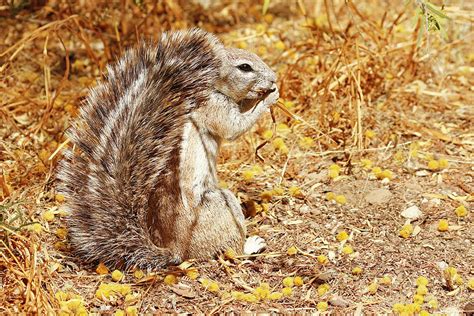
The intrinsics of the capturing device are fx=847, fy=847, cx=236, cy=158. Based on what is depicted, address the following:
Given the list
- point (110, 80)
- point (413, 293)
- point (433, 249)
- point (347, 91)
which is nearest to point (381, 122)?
point (347, 91)

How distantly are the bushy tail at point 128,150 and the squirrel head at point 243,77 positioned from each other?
0.73ft

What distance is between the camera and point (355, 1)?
745cm

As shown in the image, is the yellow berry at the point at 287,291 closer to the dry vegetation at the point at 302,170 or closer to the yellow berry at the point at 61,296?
the dry vegetation at the point at 302,170

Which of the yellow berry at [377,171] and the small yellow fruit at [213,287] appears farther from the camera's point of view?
the yellow berry at [377,171]

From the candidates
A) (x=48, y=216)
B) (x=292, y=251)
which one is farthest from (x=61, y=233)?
(x=292, y=251)

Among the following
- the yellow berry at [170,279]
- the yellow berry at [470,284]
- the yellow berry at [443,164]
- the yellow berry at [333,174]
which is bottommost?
the yellow berry at [470,284]

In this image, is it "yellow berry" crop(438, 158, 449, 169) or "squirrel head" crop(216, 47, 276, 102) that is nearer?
"squirrel head" crop(216, 47, 276, 102)

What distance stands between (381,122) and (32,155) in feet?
7.33

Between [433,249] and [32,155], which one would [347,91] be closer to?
[433,249]

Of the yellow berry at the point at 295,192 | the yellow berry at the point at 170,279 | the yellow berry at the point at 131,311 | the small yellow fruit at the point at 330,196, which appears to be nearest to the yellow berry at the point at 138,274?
the yellow berry at the point at 170,279

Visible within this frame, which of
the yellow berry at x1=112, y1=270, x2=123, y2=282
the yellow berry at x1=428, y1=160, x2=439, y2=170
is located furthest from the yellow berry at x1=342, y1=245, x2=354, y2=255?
the yellow berry at x1=112, y1=270, x2=123, y2=282

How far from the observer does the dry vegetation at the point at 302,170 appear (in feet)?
12.7

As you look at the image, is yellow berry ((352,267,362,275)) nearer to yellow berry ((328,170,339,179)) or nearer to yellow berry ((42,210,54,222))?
yellow berry ((328,170,339,179))

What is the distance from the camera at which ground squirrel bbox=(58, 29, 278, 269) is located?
3.90m
